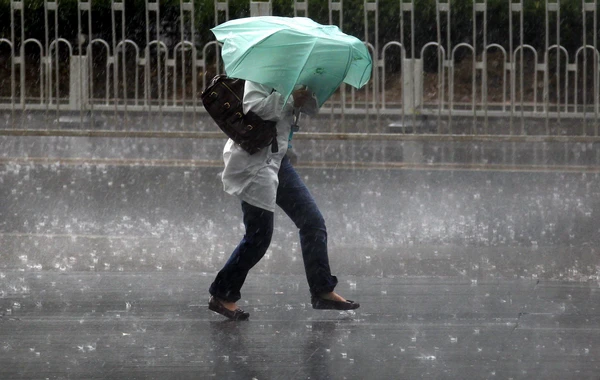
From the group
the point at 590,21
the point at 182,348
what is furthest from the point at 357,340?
the point at 590,21

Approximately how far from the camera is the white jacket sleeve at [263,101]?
250 inches

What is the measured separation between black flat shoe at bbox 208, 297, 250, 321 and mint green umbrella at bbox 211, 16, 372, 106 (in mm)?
1284

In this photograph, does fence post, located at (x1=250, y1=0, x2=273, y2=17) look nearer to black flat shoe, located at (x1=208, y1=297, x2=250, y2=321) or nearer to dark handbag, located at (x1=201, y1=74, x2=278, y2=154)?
dark handbag, located at (x1=201, y1=74, x2=278, y2=154)

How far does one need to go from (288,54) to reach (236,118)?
1.50 feet

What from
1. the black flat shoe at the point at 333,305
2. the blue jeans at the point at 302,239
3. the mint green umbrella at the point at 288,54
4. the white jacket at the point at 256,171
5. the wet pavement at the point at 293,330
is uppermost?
the mint green umbrella at the point at 288,54

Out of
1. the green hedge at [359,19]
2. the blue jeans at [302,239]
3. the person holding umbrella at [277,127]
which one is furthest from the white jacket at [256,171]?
the green hedge at [359,19]

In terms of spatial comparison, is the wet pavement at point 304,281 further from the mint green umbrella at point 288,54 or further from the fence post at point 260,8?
the fence post at point 260,8

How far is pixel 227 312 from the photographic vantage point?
261 inches

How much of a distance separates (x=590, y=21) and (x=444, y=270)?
613 inches

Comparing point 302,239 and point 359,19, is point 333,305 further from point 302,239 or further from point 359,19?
point 359,19

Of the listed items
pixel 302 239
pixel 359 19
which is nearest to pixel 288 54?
pixel 302 239

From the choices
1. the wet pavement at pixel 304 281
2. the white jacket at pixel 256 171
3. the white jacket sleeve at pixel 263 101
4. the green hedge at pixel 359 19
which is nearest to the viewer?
the wet pavement at pixel 304 281

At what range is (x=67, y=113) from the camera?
1881cm

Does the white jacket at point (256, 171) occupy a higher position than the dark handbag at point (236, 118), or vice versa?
the dark handbag at point (236, 118)
